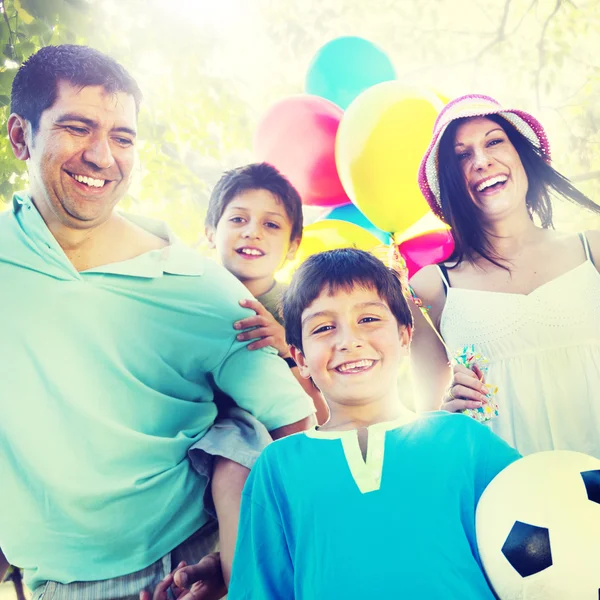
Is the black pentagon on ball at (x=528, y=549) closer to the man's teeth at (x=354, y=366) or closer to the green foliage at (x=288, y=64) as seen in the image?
the man's teeth at (x=354, y=366)

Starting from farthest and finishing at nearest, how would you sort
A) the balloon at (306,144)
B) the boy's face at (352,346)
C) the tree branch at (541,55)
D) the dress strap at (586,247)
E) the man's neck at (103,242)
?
1. the tree branch at (541,55)
2. the balloon at (306,144)
3. the dress strap at (586,247)
4. the man's neck at (103,242)
5. the boy's face at (352,346)

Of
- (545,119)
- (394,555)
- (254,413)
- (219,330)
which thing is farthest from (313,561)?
(545,119)

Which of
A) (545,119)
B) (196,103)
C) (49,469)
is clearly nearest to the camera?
(49,469)

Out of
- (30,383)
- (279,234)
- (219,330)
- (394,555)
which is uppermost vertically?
(279,234)

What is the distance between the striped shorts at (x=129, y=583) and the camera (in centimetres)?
162

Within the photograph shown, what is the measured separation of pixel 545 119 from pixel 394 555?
3.80 m

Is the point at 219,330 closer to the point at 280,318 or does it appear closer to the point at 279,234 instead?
the point at 280,318

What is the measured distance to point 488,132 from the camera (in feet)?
6.30

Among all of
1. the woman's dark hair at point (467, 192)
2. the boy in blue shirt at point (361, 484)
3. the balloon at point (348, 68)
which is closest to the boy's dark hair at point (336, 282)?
the boy in blue shirt at point (361, 484)

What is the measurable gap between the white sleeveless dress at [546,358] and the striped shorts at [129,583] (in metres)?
0.84

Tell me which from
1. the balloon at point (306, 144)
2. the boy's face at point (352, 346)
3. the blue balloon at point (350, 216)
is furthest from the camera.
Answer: the blue balloon at point (350, 216)

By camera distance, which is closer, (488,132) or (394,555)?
(394,555)

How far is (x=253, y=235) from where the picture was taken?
202 cm

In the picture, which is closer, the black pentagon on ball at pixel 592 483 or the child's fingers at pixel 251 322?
the black pentagon on ball at pixel 592 483
